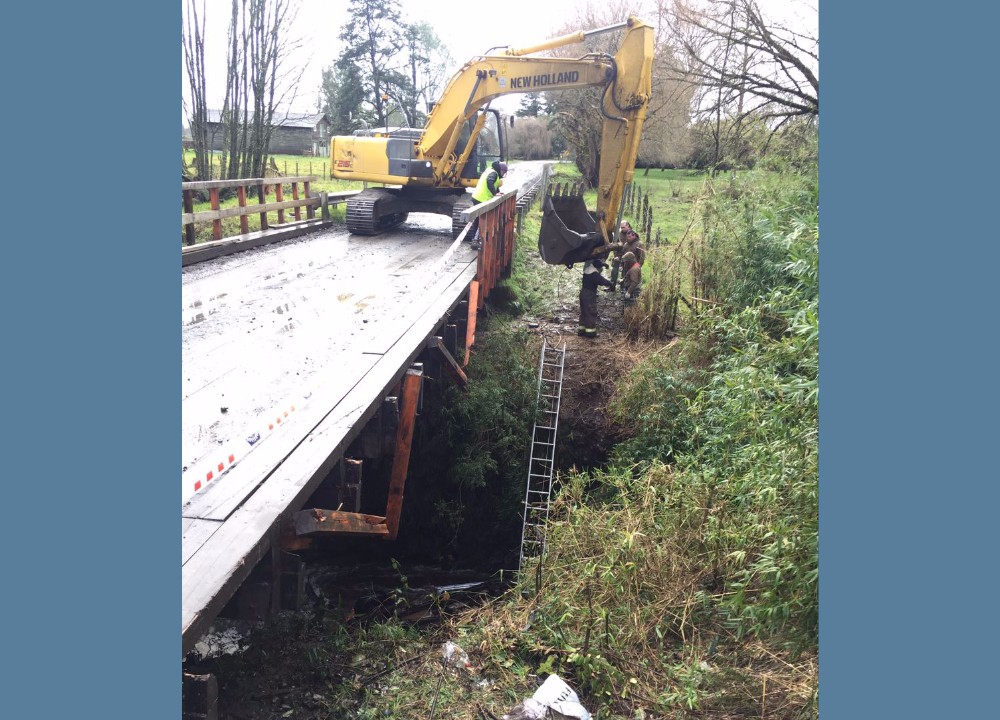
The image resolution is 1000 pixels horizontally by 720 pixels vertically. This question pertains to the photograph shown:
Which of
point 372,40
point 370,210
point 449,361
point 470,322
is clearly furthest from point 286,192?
point 372,40

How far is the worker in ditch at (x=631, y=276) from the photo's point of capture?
10.1 m

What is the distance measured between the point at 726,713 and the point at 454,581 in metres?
3.42

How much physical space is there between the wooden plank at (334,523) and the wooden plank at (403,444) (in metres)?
0.27

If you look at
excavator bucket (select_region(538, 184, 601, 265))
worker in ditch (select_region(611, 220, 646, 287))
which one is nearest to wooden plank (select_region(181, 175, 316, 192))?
excavator bucket (select_region(538, 184, 601, 265))

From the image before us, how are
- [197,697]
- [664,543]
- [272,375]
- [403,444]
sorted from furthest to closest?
[403,444], [272,375], [664,543], [197,697]

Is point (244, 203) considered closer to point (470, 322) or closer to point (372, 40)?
point (470, 322)

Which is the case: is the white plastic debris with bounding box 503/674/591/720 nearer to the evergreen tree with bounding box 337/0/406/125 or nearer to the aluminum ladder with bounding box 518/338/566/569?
the aluminum ladder with bounding box 518/338/566/569

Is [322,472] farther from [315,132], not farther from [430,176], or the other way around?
[430,176]

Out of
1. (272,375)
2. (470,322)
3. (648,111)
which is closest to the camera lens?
(272,375)

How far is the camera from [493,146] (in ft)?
41.0

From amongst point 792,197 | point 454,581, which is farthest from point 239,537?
point 792,197

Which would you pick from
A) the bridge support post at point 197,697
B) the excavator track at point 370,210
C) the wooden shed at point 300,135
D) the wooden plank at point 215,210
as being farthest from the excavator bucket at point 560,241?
the bridge support post at point 197,697

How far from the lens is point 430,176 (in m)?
11.7

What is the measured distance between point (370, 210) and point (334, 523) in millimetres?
8218
